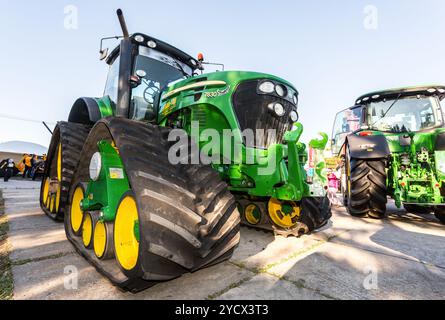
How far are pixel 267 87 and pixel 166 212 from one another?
1757 millimetres

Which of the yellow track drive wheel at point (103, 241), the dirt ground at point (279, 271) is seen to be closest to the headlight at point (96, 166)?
the yellow track drive wheel at point (103, 241)

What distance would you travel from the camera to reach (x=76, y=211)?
9.57 ft

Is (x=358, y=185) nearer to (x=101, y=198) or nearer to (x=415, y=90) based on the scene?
(x=415, y=90)

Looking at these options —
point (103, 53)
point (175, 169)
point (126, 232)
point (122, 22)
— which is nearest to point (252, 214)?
point (175, 169)

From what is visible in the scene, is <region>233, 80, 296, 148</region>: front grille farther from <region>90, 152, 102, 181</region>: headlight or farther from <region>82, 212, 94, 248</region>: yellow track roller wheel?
<region>82, 212, 94, 248</region>: yellow track roller wheel

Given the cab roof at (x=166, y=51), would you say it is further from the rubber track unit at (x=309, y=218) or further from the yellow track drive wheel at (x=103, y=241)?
the rubber track unit at (x=309, y=218)

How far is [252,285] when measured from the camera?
5.91 feet

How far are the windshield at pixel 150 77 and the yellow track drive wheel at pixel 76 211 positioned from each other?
4.01ft

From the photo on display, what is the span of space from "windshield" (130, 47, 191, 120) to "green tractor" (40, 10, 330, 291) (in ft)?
0.05

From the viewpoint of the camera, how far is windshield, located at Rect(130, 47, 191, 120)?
11.5 ft

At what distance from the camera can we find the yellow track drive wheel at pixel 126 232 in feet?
5.71

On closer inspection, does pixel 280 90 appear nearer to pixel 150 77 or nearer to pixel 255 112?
pixel 255 112
